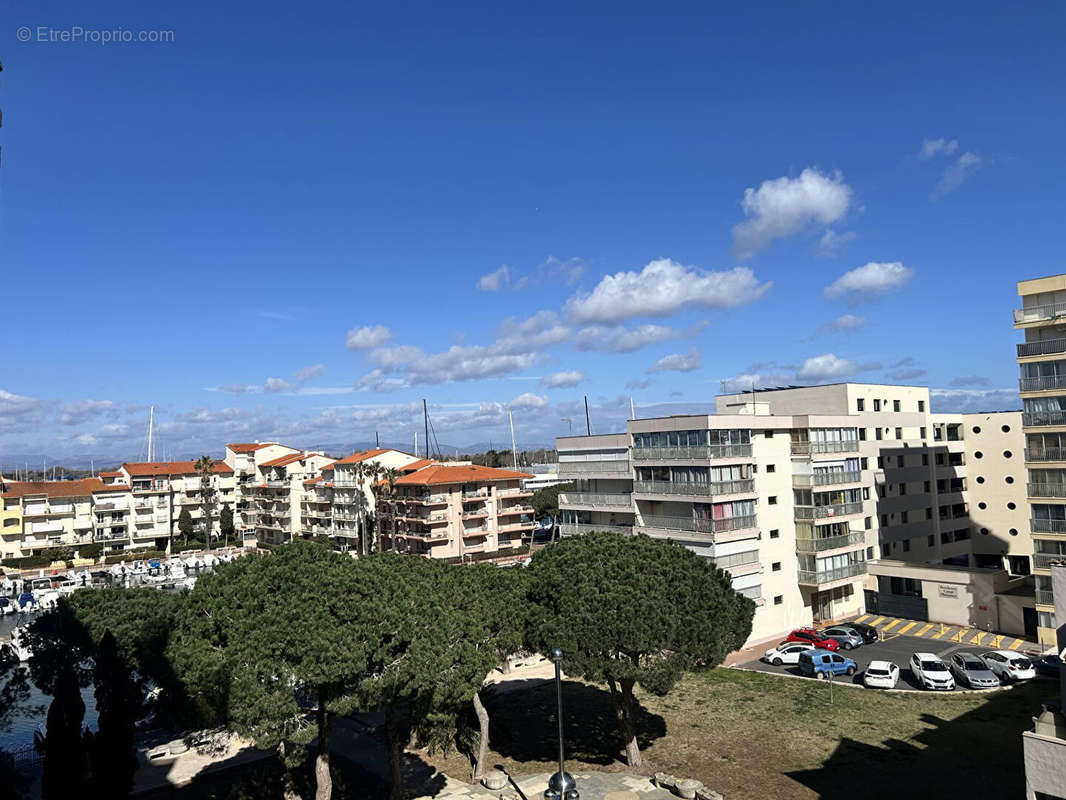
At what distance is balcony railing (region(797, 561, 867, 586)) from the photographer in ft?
163

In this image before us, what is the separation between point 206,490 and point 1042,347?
103035 millimetres

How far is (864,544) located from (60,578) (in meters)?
90.2

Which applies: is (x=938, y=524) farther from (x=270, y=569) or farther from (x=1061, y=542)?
(x=270, y=569)

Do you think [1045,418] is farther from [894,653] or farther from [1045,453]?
[894,653]

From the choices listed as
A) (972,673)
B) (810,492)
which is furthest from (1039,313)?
(972,673)

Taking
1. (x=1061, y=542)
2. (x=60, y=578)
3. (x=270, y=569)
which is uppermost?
(x=270, y=569)

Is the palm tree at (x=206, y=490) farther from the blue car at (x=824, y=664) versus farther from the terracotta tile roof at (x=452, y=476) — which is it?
the blue car at (x=824, y=664)

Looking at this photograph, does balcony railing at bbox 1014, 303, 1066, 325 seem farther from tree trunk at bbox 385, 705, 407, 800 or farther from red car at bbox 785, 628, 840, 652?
tree trunk at bbox 385, 705, 407, 800

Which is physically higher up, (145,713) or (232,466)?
(232,466)

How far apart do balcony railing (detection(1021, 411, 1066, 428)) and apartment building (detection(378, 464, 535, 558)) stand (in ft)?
194

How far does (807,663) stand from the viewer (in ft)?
133

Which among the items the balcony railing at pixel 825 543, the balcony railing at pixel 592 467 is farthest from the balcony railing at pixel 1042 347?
the balcony railing at pixel 592 467

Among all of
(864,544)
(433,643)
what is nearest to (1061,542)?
(864,544)

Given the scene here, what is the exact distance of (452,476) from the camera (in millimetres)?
90812
